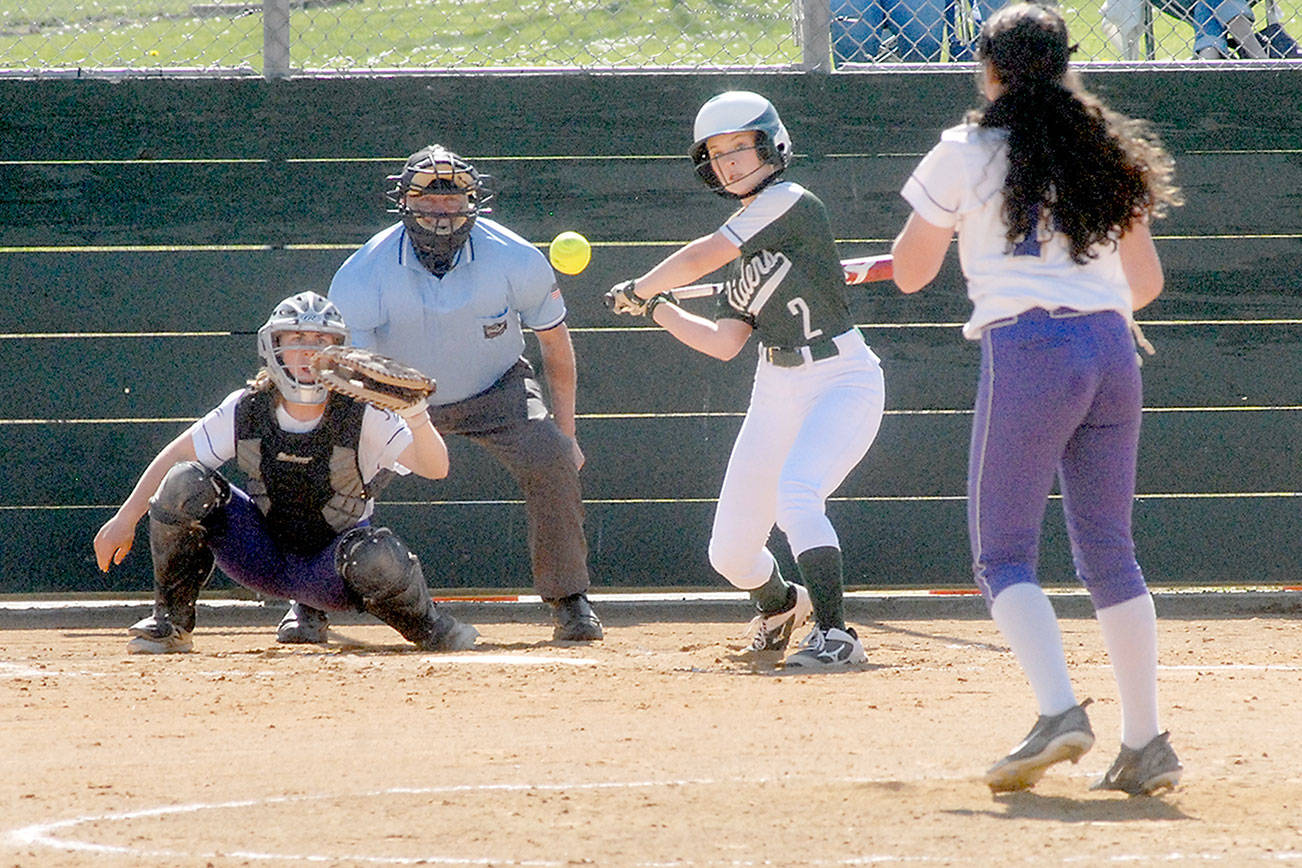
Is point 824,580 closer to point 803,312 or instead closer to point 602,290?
point 803,312

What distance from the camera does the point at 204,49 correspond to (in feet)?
24.9

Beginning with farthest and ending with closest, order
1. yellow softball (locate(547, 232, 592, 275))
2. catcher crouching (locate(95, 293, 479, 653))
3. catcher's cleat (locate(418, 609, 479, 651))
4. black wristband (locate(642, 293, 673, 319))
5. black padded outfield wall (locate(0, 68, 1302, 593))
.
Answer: black padded outfield wall (locate(0, 68, 1302, 593))
yellow softball (locate(547, 232, 592, 275))
catcher's cleat (locate(418, 609, 479, 651))
catcher crouching (locate(95, 293, 479, 653))
black wristband (locate(642, 293, 673, 319))

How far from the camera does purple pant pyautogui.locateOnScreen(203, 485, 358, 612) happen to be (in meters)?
5.89

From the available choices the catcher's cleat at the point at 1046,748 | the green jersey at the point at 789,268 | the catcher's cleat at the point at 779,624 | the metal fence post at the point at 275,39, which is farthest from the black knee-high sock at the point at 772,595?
the metal fence post at the point at 275,39

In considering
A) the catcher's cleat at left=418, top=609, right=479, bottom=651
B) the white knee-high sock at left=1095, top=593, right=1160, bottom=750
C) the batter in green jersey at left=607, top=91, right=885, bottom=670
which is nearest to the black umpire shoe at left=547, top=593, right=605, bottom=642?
the catcher's cleat at left=418, top=609, right=479, bottom=651

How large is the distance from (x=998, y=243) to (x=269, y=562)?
3.17 metres

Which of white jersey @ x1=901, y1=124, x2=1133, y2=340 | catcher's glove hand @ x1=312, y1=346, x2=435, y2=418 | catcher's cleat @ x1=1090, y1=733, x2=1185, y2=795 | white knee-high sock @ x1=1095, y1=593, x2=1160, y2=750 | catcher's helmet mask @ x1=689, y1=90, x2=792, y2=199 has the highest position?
catcher's helmet mask @ x1=689, y1=90, x2=792, y2=199

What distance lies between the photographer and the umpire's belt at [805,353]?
561 cm

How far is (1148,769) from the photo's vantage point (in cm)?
362

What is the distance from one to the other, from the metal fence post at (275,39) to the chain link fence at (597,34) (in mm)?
75

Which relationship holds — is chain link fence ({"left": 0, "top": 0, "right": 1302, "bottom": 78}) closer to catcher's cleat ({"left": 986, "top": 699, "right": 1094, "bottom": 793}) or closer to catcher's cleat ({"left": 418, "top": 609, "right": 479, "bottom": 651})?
catcher's cleat ({"left": 418, "top": 609, "right": 479, "bottom": 651})

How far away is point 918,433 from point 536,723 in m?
3.38

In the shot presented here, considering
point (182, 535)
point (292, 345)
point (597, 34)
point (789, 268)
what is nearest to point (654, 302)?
point (789, 268)

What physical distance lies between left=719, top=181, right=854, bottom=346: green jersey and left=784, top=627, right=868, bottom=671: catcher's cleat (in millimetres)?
954
